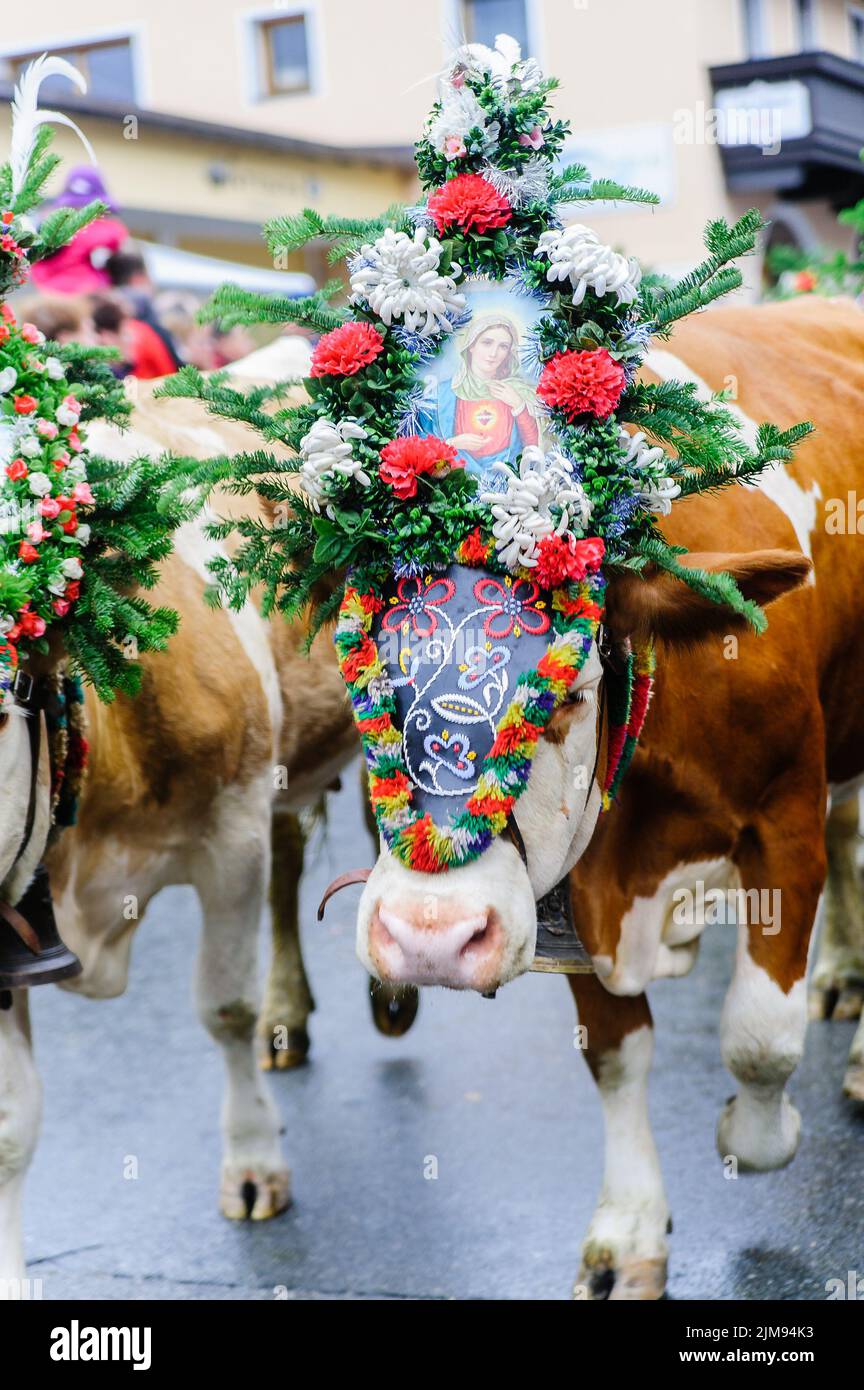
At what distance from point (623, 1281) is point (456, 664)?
1.56 metres

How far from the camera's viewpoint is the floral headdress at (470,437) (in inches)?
107

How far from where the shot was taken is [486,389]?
2838 millimetres

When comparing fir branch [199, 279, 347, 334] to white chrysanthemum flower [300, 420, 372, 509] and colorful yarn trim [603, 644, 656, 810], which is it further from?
colorful yarn trim [603, 644, 656, 810]

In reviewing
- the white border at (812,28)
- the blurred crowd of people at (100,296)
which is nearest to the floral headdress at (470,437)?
Answer: the blurred crowd of people at (100,296)

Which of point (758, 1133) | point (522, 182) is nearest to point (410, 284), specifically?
point (522, 182)

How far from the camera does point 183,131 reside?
1758 centimetres

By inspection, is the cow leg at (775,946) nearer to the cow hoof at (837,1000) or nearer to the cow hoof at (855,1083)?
the cow hoof at (855,1083)

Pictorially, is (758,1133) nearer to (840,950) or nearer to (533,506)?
(533,506)

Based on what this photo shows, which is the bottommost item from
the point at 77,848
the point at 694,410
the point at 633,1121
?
the point at 633,1121

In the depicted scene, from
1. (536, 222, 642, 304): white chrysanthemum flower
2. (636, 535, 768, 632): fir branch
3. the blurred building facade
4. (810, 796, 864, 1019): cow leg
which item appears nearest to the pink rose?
(536, 222, 642, 304): white chrysanthemum flower

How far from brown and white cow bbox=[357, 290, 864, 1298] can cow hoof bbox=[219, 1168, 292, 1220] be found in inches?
38.2
